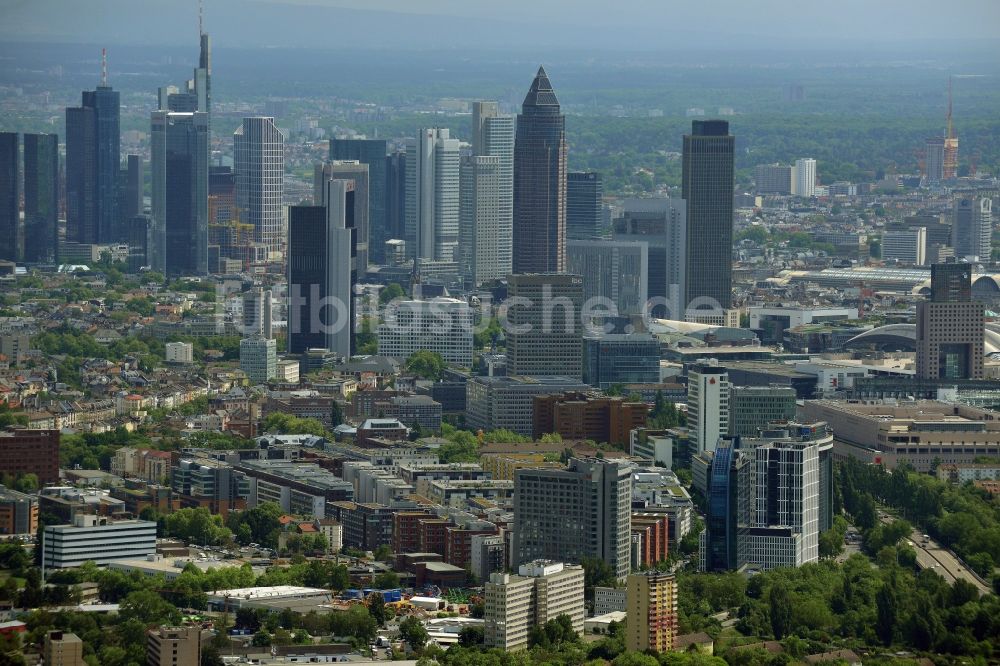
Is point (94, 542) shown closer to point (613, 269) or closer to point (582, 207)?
point (613, 269)

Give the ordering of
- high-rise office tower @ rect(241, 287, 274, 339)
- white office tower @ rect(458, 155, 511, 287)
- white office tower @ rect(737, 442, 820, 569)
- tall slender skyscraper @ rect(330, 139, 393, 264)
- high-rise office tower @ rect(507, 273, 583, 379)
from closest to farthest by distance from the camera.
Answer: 1. white office tower @ rect(737, 442, 820, 569)
2. high-rise office tower @ rect(507, 273, 583, 379)
3. high-rise office tower @ rect(241, 287, 274, 339)
4. white office tower @ rect(458, 155, 511, 287)
5. tall slender skyscraper @ rect(330, 139, 393, 264)

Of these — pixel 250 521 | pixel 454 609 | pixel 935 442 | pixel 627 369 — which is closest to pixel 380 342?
pixel 627 369

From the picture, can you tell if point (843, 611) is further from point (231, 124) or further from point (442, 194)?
point (231, 124)

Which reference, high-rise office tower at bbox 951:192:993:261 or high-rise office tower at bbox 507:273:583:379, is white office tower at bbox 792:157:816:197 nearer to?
high-rise office tower at bbox 951:192:993:261

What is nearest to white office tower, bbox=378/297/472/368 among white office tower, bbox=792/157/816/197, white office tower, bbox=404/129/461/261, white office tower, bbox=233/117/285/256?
white office tower, bbox=404/129/461/261

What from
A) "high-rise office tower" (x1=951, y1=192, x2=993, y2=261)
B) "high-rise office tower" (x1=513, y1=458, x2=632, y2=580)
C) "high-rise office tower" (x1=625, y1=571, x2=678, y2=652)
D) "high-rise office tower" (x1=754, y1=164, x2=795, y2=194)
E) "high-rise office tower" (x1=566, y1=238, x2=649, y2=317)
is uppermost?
"high-rise office tower" (x1=754, y1=164, x2=795, y2=194)

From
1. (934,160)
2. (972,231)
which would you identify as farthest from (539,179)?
(934,160)

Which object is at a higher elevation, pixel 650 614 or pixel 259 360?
pixel 259 360
